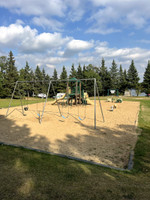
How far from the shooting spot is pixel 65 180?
121 inches

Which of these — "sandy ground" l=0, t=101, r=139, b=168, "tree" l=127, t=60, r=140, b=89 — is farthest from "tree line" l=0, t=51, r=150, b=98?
"sandy ground" l=0, t=101, r=139, b=168

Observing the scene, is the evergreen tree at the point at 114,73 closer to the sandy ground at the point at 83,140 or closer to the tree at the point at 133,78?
the tree at the point at 133,78

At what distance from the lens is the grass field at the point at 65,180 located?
2.61 m

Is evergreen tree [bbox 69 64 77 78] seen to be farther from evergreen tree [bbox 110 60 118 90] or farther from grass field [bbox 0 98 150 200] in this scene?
grass field [bbox 0 98 150 200]

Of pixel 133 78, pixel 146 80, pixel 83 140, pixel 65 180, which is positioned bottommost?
pixel 83 140

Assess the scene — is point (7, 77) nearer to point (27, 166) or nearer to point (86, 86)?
point (86, 86)

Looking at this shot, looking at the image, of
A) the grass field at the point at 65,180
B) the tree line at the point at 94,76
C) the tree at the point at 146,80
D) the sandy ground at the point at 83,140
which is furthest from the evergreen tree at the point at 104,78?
the grass field at the point at 65,180

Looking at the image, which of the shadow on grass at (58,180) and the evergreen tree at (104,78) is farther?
the evergreen tree at (104,78)

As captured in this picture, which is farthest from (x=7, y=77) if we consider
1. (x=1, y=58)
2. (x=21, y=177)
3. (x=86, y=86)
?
(x=21, y=177)

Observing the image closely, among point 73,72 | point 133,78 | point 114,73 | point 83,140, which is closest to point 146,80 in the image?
point 133,78

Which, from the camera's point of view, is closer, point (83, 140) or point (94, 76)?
point (83, 140)

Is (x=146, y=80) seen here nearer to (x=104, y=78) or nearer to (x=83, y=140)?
(x=104, y=78)

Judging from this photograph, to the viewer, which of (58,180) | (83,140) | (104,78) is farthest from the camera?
(104,78)

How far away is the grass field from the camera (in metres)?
2.61
